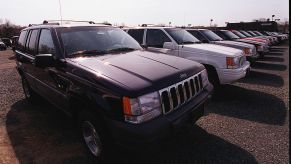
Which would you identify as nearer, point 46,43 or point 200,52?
point 46,43

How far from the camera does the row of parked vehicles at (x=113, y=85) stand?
9.07 ft

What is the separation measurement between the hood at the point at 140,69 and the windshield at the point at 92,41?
245mm

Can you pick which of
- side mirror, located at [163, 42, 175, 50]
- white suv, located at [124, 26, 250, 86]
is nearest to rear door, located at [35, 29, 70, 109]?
white suv, located at [124, 26, 250, 86]

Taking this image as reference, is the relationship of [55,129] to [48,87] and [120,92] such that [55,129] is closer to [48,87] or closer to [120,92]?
[48,87]

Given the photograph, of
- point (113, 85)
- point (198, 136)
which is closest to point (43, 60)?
point (113, 85)

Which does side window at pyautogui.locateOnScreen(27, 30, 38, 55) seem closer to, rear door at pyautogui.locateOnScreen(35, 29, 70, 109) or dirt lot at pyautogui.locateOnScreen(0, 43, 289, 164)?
rear door at pyautogui.locateOnScreen(35, 29, 70, 109)

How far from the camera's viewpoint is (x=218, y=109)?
5520 mm

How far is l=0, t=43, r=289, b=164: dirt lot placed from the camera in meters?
3.58

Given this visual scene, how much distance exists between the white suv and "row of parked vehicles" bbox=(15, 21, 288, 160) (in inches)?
61.6

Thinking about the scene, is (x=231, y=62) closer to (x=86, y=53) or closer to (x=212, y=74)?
(x=212, y=74)

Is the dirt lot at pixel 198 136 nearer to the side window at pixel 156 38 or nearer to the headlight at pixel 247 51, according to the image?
the side window at pixel 156 38

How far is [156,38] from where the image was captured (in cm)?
731

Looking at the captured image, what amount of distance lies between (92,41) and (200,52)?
3170 mm

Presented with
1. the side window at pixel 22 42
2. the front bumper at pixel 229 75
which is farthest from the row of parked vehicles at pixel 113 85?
the front bumper at pixel 229 75
